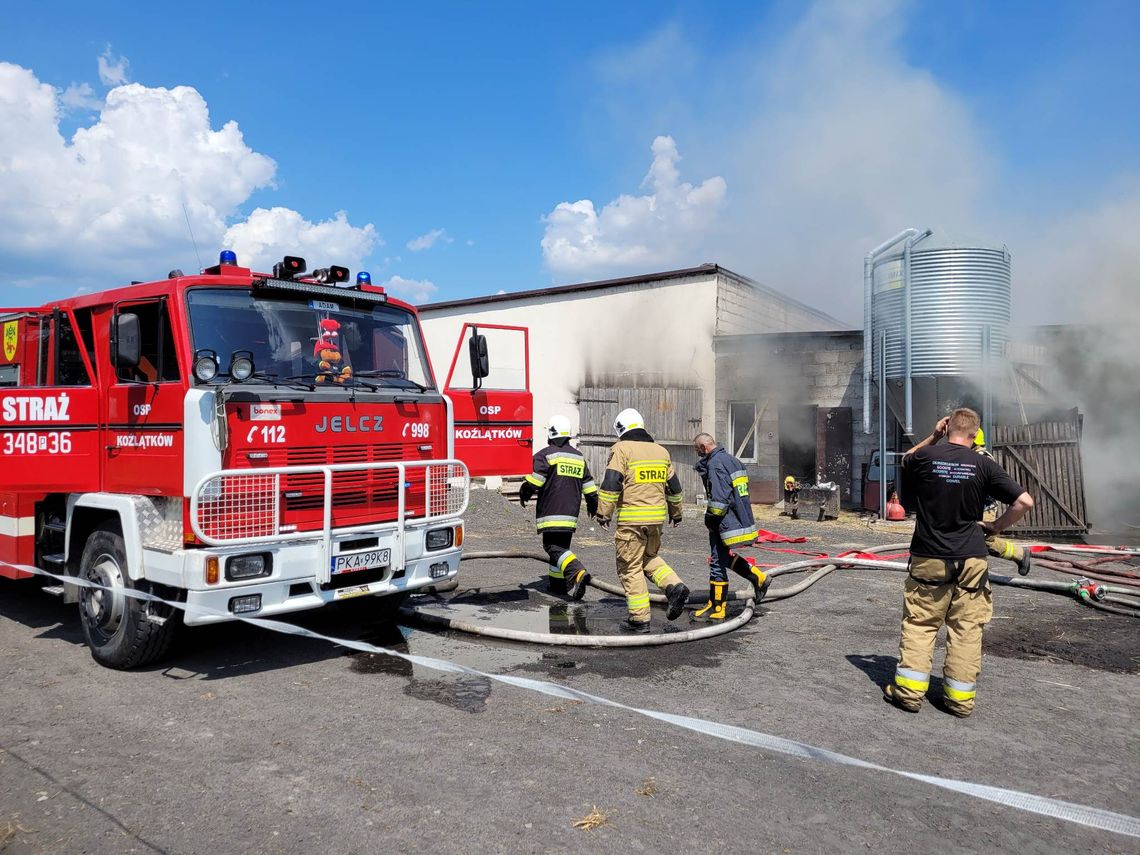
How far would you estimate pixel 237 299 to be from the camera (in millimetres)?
5559

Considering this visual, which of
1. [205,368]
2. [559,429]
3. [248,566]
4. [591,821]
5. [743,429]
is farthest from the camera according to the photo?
[743,429]

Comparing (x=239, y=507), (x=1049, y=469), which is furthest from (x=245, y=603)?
(x=1049, y=469)

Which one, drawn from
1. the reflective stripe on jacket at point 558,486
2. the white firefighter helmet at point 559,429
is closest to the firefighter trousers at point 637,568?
the reflective stripe on jacket at point 558,486

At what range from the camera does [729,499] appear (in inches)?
271

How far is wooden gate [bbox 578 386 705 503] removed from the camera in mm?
17281

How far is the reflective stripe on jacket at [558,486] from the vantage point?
7.48m

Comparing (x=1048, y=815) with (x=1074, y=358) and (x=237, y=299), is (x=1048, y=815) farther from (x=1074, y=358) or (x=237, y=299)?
(x=1074, y=358)

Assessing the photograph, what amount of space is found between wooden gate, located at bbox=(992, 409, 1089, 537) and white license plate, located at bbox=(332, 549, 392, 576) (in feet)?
33.8

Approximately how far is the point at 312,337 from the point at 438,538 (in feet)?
5.73

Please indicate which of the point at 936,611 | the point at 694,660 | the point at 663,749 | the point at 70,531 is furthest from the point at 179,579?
the point at 936,611

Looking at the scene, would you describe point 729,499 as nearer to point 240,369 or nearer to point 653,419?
point 240,369

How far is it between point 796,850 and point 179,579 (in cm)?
372

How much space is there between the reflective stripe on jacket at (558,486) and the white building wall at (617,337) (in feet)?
33.1

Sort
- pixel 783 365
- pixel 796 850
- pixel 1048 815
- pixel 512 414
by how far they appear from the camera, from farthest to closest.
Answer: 1. pixel 783 365
2. pixel 512 414
3. pixel 1048 815
4. pixel 796 850
